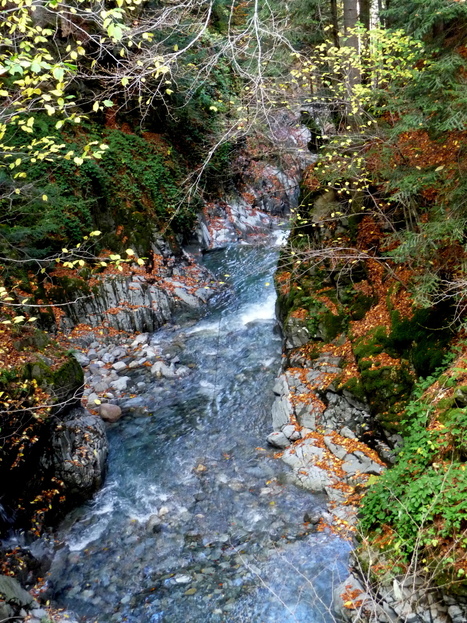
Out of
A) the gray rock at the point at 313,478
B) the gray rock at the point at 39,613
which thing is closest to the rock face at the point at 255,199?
the gray rock at the point at 313,478

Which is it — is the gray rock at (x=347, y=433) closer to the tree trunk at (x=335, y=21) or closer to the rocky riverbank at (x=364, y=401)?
the rocky riverbank at (x=364, y=401)

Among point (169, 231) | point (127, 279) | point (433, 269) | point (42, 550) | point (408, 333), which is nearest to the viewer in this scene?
point (433, 269)

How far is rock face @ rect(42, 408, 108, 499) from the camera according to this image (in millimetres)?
7441

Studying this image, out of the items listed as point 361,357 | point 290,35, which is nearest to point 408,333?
point 361,357

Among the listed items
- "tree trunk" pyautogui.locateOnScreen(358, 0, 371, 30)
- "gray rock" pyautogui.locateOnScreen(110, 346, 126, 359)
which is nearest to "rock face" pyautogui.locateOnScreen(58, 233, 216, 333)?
"gray rock" pyautogui.locateOnScreen(110, 346, 126, 359)

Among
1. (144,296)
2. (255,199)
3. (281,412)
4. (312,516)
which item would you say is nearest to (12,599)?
(312,516)

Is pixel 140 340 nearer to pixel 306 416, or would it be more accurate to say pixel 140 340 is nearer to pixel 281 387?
pixel 281 387

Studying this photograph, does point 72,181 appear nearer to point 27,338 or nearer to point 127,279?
point 127,279

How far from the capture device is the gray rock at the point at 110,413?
957 cm

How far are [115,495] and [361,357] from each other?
5.23 metres

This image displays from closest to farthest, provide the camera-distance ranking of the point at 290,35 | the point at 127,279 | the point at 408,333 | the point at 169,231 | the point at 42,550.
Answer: the point at 42,550, the point at 408,333, the point at 290,35, the point at 127,279, the point at 169,231

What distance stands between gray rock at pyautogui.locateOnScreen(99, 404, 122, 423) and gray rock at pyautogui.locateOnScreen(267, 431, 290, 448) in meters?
3.59

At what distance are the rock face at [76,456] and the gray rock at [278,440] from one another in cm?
325

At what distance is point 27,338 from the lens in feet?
27.6
